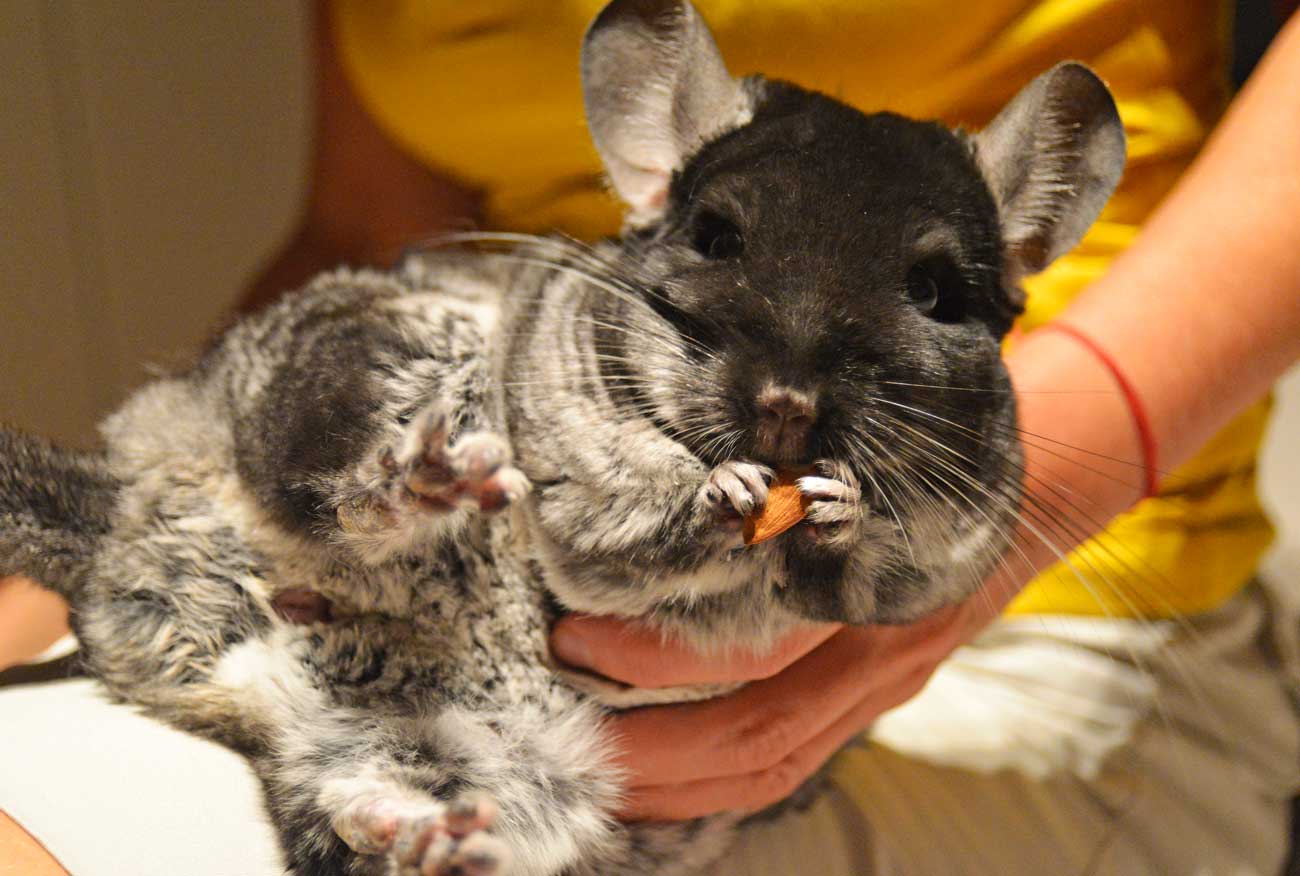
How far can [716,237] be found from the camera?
1036 mm

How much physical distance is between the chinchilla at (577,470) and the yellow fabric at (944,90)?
0.36m

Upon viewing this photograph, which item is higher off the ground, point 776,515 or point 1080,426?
point 776,515

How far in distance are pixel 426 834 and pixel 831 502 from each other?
0.47 m

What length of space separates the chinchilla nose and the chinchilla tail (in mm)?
808

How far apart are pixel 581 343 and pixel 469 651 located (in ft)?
1.22

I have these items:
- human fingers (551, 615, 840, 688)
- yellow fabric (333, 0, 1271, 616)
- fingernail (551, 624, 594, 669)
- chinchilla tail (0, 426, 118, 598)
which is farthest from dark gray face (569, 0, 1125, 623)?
chinchilla tail (0, 426, 118, 598)

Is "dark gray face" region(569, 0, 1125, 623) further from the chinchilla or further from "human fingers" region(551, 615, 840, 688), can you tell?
"human fingers" region(551, 615, 840, 688)

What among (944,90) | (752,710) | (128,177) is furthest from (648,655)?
(128,177)

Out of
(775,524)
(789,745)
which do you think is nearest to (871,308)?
(775,524)

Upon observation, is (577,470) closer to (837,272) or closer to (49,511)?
(837,272)

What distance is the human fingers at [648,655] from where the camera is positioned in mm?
1144

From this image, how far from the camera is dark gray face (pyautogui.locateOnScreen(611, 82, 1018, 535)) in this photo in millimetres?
915

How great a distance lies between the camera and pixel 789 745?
4.12 feet

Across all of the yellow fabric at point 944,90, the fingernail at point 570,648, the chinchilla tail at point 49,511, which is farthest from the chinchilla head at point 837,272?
the chinchilla tail at point 49,511
